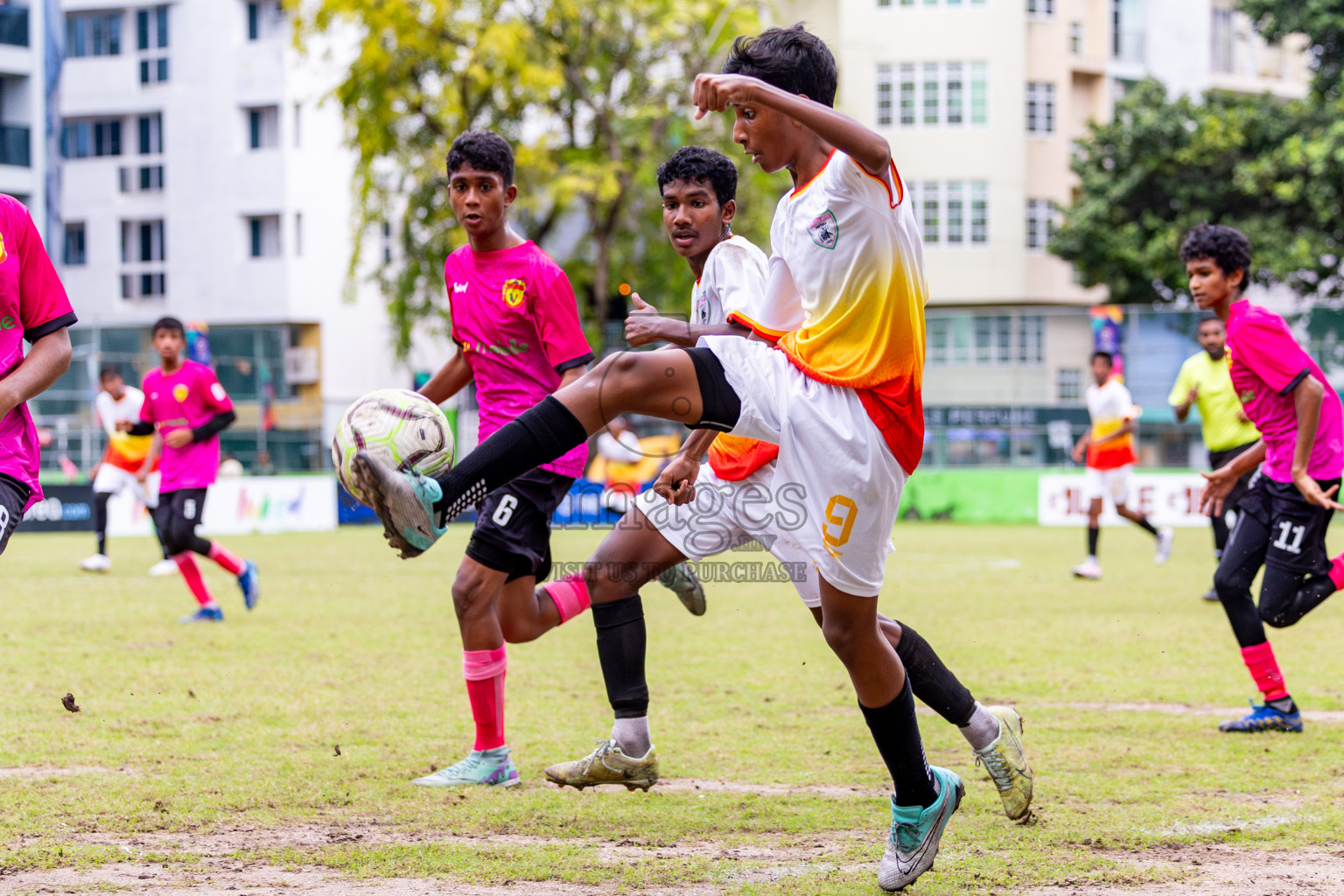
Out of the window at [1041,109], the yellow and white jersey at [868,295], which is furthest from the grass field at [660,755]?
the window at [1041,109]

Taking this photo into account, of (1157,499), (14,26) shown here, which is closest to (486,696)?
(1157,499)

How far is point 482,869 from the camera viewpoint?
13.0 feet

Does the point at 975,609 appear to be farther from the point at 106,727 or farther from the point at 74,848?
the point at 74,848

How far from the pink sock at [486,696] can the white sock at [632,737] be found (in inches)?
22.8

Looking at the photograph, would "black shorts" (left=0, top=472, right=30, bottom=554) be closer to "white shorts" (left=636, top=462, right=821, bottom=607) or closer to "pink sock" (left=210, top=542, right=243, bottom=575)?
"white shorts" (left=636, top=462, right=821, bottom=607)

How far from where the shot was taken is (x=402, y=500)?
3.43 m

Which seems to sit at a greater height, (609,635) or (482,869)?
(609,635)

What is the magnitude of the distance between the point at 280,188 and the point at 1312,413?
1591 inches

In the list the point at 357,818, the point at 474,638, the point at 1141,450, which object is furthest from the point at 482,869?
the point at 1141,450

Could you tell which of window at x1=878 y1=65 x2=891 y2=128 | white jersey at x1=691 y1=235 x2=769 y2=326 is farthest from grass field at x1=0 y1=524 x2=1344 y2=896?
window at x1=878 y1=65 x2=891 y2=128

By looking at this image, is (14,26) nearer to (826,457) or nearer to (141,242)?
(141,242)

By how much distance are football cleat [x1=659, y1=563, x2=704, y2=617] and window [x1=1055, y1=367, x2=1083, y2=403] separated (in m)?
21.7

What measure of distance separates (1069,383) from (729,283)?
23.2 metres

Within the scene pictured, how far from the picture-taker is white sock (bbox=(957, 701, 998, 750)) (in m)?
4.52
